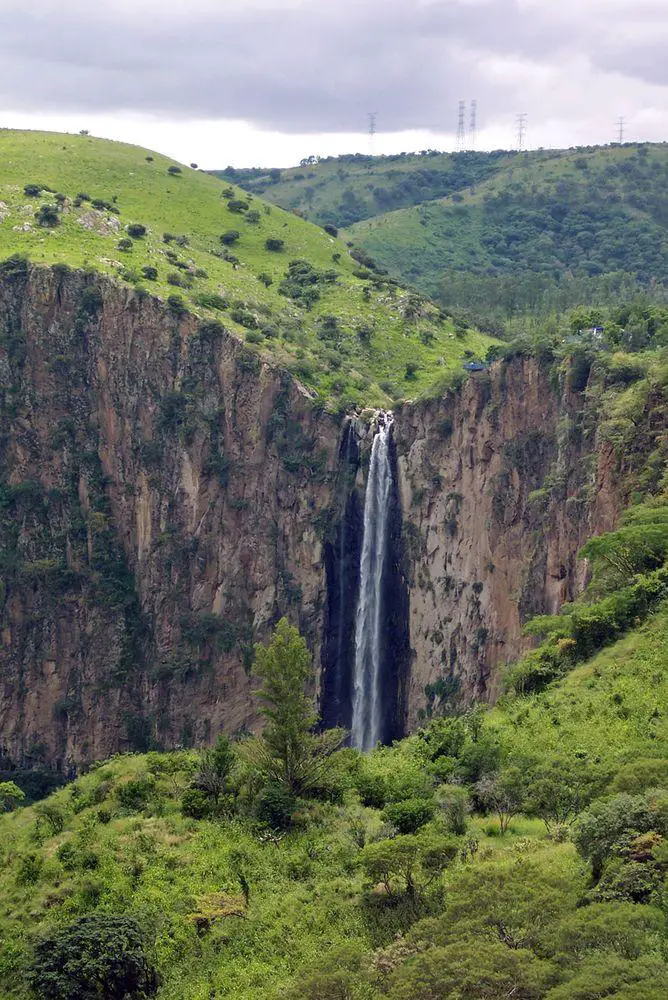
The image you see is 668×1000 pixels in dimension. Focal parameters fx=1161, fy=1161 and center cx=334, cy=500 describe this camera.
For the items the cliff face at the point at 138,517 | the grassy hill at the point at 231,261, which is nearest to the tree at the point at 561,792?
the cliff face at the point at 138,517

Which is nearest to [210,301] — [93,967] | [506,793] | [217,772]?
[217,772]

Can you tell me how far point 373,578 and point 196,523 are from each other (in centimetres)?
1243

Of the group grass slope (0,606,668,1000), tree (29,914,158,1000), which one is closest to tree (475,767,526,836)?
grass slope (0,606,668,1000)

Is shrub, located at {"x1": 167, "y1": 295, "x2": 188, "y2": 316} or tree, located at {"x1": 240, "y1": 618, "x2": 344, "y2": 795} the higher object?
shrub, located at {"x1": 167, "y1": 295, "x2": 188, "y2": 316}

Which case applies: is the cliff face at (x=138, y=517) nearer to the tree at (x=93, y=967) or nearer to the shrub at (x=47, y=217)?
the shrub at (x=47, y=217)

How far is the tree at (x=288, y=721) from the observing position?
34375mm

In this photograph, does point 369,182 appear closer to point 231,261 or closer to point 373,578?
point 231,261

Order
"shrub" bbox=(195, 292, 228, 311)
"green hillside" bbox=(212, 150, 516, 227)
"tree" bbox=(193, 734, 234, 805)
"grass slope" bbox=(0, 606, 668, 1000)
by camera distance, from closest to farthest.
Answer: "grass slope" bbox=(0, 606, 668, 1000)
"tree" bbox=(193, 734, 234, 805)
"shrub" bbox=(195, 292, 228, 311)
"green hillside" bbox=(212, 150, 516, 227)

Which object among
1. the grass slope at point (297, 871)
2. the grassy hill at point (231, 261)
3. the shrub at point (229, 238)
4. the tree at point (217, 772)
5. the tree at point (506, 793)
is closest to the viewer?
the grass slope at point (297, 871)

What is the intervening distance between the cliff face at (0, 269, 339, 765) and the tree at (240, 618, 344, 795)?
31.7 metres

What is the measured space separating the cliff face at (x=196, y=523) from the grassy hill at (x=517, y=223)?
3613 centimetres

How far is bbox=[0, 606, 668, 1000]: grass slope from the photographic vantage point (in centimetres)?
2238

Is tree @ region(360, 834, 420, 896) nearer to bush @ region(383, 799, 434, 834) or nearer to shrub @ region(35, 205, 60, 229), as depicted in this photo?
bush @ region(383, 799, 434, 834)

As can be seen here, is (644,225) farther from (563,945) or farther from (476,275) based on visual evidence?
(563,945)
